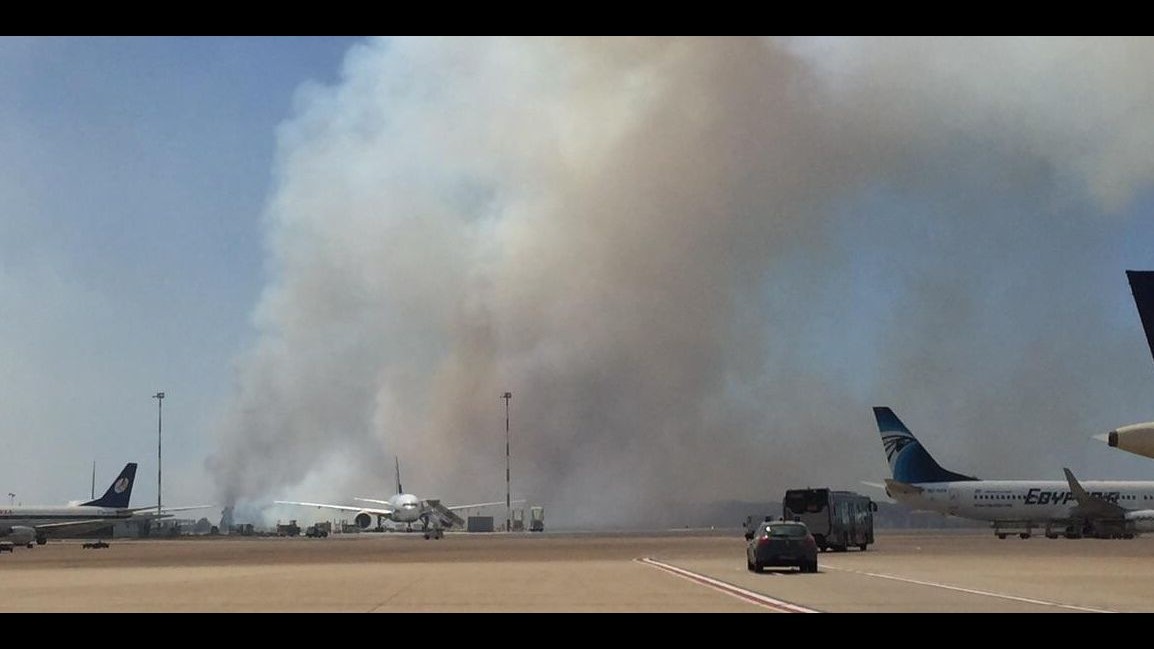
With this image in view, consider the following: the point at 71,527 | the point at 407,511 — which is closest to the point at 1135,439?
the point at 407,511

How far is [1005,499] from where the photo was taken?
99.9 meters

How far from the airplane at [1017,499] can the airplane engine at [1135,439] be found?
213ft

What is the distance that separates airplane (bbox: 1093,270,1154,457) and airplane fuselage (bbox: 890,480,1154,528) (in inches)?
2693

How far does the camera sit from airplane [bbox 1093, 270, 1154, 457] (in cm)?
3300

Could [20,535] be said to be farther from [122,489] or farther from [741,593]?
[741,593]

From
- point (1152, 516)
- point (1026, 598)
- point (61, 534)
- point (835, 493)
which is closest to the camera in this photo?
point (1026, 598)

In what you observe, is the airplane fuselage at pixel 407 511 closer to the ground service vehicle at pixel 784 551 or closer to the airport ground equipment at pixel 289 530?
the airport ground equipment at pixel 289 530

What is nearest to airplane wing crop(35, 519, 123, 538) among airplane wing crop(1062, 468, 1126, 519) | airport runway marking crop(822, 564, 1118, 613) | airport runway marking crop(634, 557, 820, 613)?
airplane wing crop(1062, 468, 1126, 519)
